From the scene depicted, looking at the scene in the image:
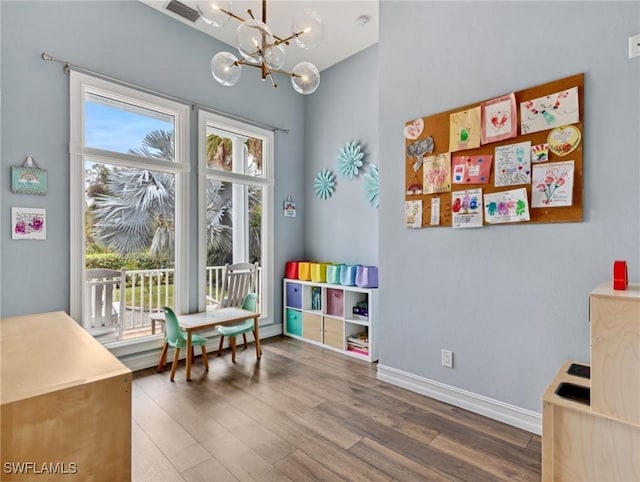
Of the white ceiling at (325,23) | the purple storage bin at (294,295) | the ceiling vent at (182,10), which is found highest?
the white ceiling at (325,23)

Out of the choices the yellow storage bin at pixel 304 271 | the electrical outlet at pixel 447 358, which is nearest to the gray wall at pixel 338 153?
the yellow storage bin at pixel 304 271

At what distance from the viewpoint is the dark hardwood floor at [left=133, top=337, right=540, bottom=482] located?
177 centimetres

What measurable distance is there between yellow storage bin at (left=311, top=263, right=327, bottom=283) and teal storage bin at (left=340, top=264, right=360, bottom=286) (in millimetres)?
293

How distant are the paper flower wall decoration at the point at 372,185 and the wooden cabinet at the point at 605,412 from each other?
255 cm

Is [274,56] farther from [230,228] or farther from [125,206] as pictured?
[230,228]

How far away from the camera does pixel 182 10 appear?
326 centimetres

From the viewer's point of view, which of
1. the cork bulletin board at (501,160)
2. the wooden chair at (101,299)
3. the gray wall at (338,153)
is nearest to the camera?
the cork bulletin board at (501,160)

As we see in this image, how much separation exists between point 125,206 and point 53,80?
3.80 ft

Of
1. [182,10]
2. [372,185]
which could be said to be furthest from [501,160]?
[182,10]

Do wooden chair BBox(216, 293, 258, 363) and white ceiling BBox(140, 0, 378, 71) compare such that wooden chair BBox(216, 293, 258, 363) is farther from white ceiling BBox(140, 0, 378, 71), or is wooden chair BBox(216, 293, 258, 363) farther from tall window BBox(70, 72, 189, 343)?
white ceiling BBox(140, 0, 378, 71)

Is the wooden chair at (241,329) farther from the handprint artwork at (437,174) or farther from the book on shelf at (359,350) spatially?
the handprint artwork at (437,174)

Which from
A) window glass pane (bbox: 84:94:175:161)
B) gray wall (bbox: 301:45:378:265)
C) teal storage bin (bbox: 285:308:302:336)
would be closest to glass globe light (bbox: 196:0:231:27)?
window glass pane (bbox: 84:94:175:161)

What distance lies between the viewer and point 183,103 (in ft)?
11.5

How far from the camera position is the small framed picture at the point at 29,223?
2.57 meters
